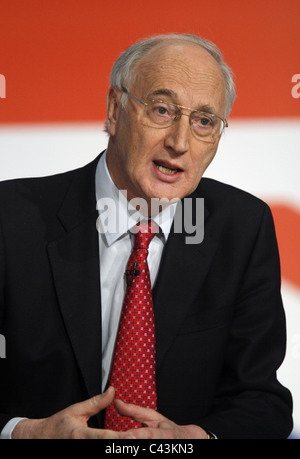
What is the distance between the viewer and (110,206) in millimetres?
1698

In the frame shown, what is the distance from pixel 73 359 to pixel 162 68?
2.49ft

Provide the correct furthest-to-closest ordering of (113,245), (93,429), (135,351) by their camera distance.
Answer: (113,245) → (135,351) → (93,429)

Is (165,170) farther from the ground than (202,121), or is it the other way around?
(202,121)

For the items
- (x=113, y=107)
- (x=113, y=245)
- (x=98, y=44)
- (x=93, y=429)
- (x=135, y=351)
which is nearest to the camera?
(x=93, y=429)

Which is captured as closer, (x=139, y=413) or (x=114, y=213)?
(x=139, y=413)

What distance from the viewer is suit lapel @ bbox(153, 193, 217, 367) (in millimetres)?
1616

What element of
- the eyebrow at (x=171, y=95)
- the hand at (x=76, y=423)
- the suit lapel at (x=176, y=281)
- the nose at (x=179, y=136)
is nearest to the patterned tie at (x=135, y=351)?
the suit lapel at (x=176, y=281)

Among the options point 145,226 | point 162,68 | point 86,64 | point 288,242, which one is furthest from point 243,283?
point 86,64

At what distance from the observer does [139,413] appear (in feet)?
4.64

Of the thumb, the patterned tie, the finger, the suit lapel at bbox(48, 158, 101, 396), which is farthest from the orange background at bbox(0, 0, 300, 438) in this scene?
the thumb

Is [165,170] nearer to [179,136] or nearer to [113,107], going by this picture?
[179,136]

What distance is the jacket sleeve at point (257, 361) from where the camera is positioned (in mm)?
1559

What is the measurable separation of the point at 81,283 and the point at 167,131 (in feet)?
1.43

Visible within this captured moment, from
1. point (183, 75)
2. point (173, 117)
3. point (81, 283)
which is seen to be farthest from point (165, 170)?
point (81, 283)
